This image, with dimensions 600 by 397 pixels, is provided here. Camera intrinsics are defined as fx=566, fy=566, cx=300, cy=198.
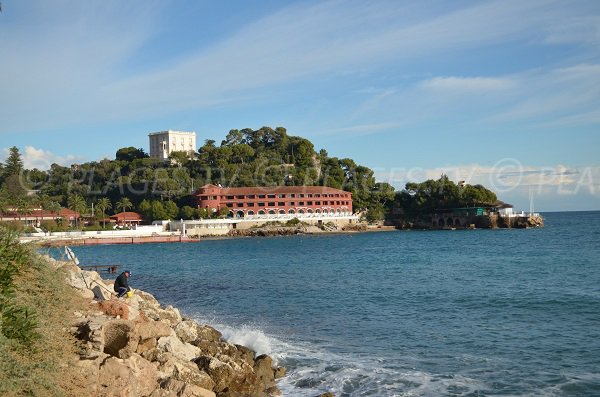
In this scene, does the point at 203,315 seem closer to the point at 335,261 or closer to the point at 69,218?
the point at 335,261

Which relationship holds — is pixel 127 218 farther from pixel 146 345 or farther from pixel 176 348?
pixel 146 345

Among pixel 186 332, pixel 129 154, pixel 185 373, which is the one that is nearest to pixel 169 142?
pixel 129 154

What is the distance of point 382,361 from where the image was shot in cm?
1603

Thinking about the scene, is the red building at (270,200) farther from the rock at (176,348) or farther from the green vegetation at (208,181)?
the rock at (176,348)

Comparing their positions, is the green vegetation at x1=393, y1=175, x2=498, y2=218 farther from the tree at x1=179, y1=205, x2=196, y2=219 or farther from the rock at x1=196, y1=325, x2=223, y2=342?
the rock at x1=196, y1=325, x2=223, y2=342

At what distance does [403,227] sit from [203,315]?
3835 inches

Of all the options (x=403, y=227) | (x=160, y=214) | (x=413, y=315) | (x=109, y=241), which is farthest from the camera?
(x=403, y=227)

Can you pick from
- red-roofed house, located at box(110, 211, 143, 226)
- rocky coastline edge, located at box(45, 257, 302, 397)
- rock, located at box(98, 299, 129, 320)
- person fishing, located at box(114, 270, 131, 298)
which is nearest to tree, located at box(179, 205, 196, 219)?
red-roofed house, located at box(110, 211, 143, 226)

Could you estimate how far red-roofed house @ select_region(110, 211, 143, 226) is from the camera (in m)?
101

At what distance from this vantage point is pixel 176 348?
13.8 metres

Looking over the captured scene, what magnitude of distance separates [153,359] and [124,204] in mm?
96848

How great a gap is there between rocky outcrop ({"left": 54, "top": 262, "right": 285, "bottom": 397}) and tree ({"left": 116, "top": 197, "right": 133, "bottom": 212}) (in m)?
91.7

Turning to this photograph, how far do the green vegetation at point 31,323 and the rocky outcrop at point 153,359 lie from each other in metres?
0.48

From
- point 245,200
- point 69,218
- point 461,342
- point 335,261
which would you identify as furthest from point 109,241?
point 461,342
